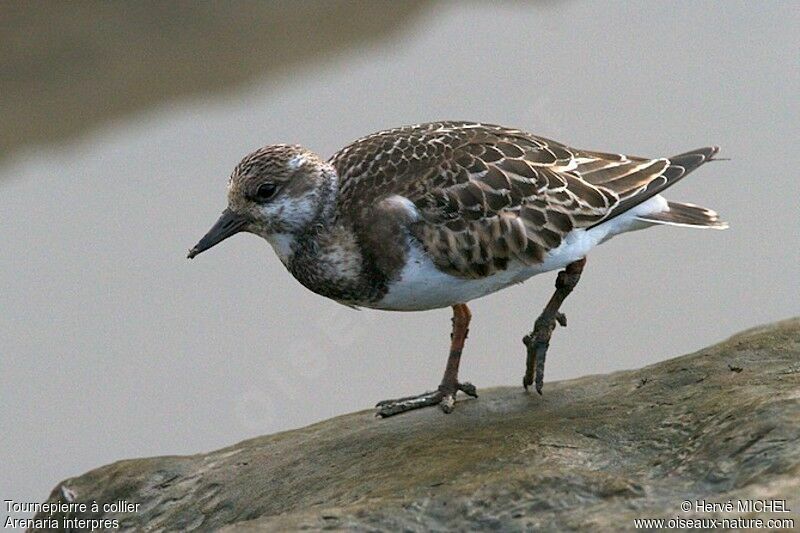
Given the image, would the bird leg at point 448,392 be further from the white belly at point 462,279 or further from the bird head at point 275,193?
the bird head at point 275,193

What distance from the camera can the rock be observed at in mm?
4977

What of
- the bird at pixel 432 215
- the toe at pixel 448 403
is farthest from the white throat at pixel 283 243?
the toe at pixel 448 403

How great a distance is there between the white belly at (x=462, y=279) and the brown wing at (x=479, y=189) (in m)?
0.05

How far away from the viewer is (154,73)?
45.8ft

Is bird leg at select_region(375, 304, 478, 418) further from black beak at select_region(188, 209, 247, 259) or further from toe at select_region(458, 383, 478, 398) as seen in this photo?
black beak at select_region(188, 209, 247, 259)

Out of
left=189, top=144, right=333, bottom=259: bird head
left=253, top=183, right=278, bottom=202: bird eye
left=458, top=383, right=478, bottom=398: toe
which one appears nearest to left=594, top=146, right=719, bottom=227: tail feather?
left=458, top=383, right=478, bottom=398: toe

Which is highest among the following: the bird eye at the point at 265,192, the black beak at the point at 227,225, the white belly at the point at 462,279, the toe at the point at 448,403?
the bird eye at the point at 265,192

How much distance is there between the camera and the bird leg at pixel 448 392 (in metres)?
6.80

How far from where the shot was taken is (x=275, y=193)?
6535 millimetres

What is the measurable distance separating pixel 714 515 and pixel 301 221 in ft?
9.17

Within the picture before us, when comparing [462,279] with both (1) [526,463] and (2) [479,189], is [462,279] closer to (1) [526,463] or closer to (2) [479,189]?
(2) [479,189]

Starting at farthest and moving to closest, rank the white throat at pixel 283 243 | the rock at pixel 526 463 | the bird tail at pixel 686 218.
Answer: the bird tail at pixel 686 218 < the white throat at pixel 283 243 < the rock at pixel 526 463

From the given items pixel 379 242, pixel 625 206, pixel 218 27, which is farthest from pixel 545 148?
pixel 218 27

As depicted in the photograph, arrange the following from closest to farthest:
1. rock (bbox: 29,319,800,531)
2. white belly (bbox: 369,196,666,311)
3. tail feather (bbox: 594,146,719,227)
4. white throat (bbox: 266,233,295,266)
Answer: rock (bbox: 29,319,800,531), white belly (bbox: 369,196,666,311), white throat (bbox: 266,233,295,266), tail feather (bbox: 594,146,719,227)
